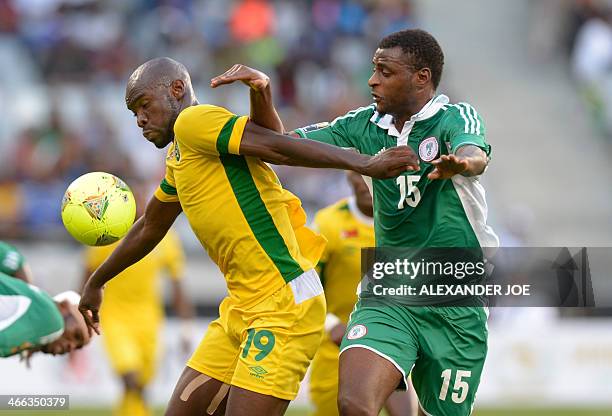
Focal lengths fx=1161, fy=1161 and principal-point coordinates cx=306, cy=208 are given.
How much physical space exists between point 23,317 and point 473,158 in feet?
9.92

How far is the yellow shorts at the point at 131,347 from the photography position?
12477 millimetres

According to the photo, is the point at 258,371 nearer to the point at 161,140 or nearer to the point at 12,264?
the point at 161,140

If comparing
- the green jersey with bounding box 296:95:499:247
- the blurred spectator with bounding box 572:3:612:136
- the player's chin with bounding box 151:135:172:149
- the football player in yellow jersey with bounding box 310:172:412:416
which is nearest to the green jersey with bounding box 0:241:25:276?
the player's chin with bounding box 151:135:172:149

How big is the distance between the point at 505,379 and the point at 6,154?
28.7ft

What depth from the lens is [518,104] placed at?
22828 millimetres

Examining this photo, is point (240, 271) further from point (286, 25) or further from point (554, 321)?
point (286, 25)

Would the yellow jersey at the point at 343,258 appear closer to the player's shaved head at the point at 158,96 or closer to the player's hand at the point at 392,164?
the player's shaved head at the point at 158,96

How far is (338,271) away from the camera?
30.3 feet

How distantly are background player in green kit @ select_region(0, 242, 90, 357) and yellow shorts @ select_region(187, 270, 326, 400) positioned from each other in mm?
1004

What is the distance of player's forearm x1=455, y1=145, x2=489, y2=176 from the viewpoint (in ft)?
20.6

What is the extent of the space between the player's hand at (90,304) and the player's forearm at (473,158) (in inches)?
102

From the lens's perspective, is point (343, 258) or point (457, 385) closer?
point (457, 385)

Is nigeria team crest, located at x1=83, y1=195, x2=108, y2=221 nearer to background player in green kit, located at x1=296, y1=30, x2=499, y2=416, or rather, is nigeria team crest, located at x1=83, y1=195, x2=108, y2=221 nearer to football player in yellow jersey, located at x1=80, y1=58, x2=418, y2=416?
football player in yellow jersey, located at x1=80, y1=58, x2=418, y2=416

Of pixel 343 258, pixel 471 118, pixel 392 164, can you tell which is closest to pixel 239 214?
pixel 392 164
